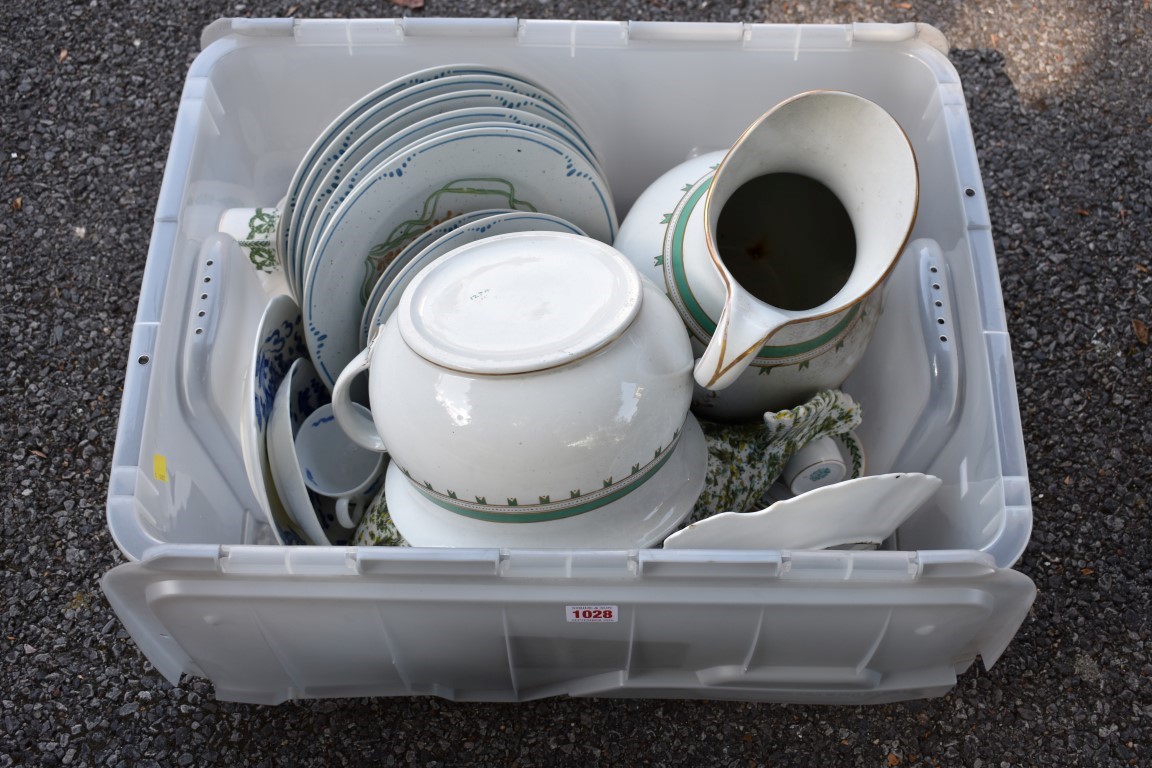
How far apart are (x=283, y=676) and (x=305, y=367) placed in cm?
29

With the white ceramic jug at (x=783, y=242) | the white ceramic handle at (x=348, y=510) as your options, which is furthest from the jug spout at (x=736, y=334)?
the white ceramic handle at (x=348, y=510)

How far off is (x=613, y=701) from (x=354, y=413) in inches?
15.2

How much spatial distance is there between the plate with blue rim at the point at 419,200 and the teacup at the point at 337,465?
0.18ft

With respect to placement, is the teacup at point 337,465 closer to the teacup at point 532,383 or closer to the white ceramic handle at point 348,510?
the white ceramic handle at point 348,510

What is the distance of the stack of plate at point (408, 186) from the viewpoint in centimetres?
92

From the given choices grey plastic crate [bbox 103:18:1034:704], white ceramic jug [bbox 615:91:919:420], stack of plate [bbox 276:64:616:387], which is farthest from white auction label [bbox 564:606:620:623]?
stack of plate [bbox 276:64:616:387]

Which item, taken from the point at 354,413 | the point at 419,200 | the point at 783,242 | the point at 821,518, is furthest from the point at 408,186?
the point at 821,518

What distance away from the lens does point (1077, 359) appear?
1251 millimetres

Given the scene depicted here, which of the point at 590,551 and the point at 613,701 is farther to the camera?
the point at 613,701

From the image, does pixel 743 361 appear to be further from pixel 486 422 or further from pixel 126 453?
pixel 126 453

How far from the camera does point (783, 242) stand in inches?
36.8

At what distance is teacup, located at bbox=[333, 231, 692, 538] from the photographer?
732mm

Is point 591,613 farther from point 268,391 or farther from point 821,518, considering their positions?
point 268,391

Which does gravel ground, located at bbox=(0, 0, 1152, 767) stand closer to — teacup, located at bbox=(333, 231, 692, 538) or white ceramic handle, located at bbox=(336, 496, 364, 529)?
white ceramic handle, located at bbox=(336, 496, 364, 529)
